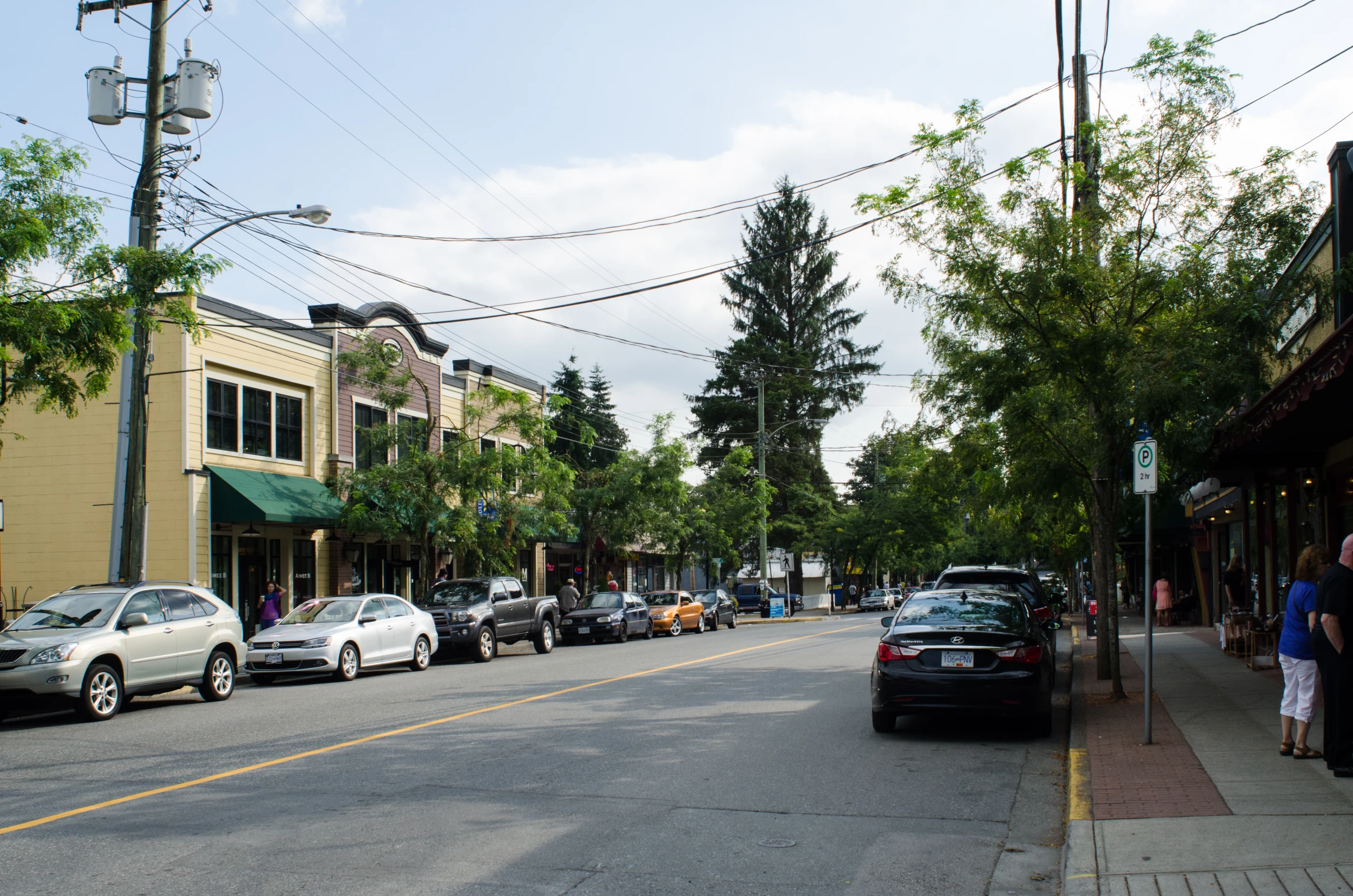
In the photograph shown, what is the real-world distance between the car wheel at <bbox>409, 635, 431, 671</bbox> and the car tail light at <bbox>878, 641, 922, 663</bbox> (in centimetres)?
1132

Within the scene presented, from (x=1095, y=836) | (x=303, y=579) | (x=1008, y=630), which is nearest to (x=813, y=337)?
(x=303, y=579)

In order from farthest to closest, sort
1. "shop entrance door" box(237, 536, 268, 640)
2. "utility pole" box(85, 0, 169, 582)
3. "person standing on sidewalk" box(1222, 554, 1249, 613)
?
"shop entrance door" box(237, 536, 268, 640)
"person standing on sidewalk" box(1222, 554, 1249, 613)
"utility pole" box(85, 0, 169, 582)

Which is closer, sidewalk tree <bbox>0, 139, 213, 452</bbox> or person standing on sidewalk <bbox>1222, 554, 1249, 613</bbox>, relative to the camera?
sidewalk tree <bbox>0, 139, 213, 452</bbox>

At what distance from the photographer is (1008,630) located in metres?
10.8

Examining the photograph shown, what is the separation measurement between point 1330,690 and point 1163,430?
553 centimetres

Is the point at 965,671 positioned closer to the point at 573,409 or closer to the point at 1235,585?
the point at 1235,585

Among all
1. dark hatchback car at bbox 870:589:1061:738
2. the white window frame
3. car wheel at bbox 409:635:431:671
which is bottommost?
car wheel at bbox 409:635:431:671

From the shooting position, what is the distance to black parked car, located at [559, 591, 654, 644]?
2794 cm

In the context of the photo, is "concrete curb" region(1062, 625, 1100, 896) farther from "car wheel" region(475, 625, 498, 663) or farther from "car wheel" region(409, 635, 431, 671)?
"car wheel" region(475, 625, 498, 663)

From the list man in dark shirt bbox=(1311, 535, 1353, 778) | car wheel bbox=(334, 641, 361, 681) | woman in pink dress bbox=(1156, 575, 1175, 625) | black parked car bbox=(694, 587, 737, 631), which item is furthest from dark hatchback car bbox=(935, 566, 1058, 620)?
black parked car bbox=(694, 587, 737, 631)

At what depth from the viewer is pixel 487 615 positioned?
22.4m

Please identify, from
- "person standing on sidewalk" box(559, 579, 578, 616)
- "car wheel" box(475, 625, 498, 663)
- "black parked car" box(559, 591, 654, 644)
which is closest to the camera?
"car wheel" box(475, 625, 498, 663)

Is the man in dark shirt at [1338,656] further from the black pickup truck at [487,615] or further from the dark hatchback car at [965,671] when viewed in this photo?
the black pickup truck at [487,615]

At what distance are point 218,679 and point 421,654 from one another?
514cm
